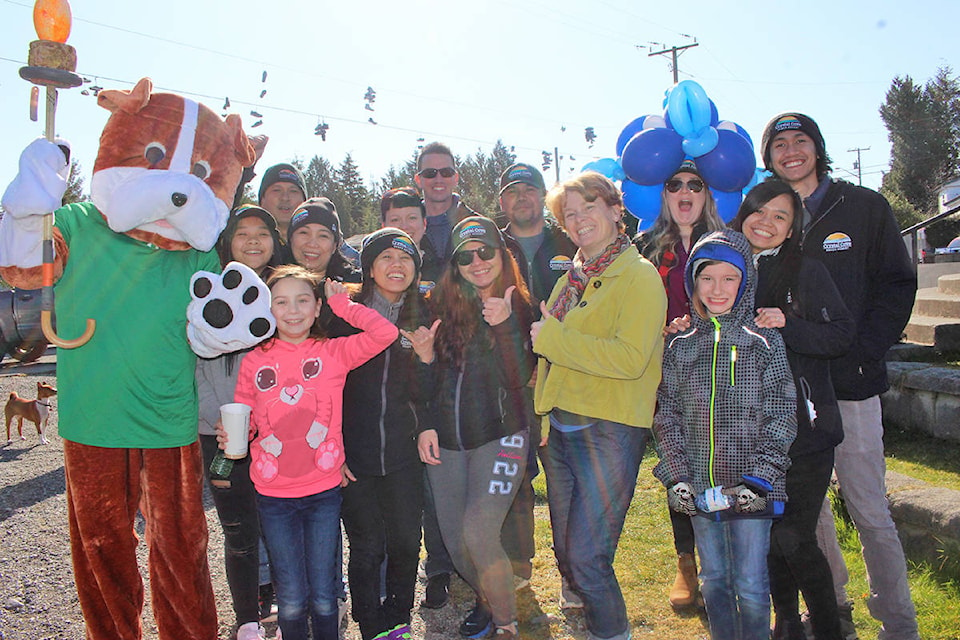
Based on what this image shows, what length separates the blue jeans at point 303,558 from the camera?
9.32ft

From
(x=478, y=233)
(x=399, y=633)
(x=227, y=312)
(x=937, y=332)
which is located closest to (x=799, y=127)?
(x=478, y=233)

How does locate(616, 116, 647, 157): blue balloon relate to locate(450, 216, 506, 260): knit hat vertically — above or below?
above

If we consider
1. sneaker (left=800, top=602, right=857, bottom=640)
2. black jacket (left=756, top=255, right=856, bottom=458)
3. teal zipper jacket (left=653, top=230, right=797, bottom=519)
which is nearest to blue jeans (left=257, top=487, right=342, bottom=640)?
teal zipper jacket (left=653, top=230, right=797, bottom=519)

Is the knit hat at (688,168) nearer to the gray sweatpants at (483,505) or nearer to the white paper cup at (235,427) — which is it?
the gray sweatpants at (483,505)

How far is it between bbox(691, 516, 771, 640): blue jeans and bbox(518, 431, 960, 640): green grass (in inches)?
28.1

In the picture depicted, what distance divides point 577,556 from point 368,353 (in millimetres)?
1231

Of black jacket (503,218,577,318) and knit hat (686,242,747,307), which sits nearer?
knit hat (686,242,747,307)

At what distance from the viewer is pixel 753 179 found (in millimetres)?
3666

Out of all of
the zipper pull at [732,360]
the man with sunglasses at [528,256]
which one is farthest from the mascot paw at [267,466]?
the zipper pull at [732,360]

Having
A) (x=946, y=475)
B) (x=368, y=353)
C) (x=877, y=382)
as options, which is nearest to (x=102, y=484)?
(x=368, y=353)

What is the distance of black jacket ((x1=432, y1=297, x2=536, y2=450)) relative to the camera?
3094 mm

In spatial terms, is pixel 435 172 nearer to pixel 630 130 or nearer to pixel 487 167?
pixel 630 130

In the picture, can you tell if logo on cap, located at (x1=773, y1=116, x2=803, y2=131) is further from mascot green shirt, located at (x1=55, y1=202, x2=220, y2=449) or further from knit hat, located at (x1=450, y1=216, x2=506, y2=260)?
mascot green shirt, located at (x1=55, y1=202, x2=220, y2=449)

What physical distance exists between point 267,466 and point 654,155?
2378mm
